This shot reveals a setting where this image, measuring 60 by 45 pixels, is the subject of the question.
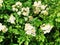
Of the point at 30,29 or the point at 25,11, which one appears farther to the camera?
the point at 25,11

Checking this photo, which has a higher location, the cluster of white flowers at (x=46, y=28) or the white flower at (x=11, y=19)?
the white flower at (x=11, y=19)

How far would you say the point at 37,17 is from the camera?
3.72m

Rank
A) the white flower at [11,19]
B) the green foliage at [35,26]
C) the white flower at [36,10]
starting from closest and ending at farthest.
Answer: the green foliage at [35,26] < the white flower at [11,19] < the white flower at [36,10]

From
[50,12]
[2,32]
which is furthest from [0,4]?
[50,12]

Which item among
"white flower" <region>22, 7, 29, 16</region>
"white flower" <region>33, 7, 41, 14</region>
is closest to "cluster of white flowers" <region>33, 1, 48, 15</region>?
"white flower" <region>33, 7, 41, 14</region>

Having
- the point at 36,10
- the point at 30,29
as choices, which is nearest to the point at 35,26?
the point at 30,29

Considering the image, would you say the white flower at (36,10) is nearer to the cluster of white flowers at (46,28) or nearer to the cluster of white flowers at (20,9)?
the cluster of white flowers at (20,9)

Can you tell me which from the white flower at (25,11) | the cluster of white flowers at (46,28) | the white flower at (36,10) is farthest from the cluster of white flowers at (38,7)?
the cluster of white flowers at (46,28)

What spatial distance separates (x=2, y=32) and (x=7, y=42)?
173mm

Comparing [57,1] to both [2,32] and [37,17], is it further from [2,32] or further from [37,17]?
[2,32]

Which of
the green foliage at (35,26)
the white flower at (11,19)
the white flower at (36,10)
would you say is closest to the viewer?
the green foliage at (35,26)

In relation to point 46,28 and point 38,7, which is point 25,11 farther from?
point 46,28

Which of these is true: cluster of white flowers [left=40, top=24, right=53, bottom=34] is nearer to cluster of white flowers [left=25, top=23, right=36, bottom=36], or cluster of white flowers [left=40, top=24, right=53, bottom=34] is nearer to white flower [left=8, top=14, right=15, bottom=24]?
cluster of white flowers [left=25, top=23, right=36, bottom=36]

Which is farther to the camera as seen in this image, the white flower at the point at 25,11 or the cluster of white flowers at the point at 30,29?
the white flower at the point at 25,11
